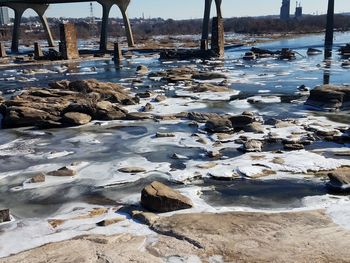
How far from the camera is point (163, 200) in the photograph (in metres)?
7.87

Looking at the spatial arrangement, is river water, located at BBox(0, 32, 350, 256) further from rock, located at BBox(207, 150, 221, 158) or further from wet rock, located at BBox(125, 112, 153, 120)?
wet rock, located at BBox(125, 112, 153, 120)

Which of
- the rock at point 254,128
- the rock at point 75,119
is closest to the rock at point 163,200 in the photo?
the rock at point 254,128

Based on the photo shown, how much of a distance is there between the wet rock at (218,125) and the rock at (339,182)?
5.07 m

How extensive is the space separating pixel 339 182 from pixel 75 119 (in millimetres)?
9309

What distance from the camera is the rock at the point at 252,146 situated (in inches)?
455

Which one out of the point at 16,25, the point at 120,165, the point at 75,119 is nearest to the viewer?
the point at 120,165

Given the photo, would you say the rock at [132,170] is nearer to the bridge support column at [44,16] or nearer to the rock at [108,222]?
the rock at [108,222]

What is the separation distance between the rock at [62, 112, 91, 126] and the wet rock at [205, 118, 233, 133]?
4.20 meters

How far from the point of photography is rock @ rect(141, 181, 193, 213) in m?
7.86

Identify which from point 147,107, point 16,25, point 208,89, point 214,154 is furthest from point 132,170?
point 16,25

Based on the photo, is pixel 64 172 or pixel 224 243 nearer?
pixel 224 243

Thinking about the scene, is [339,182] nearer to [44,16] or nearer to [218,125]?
[218,125]

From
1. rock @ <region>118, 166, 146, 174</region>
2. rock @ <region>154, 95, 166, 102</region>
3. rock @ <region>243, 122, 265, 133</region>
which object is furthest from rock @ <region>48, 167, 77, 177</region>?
rock @ <region>154, 95, 166, 102</region>

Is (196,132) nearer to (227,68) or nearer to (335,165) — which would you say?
(335,165)
